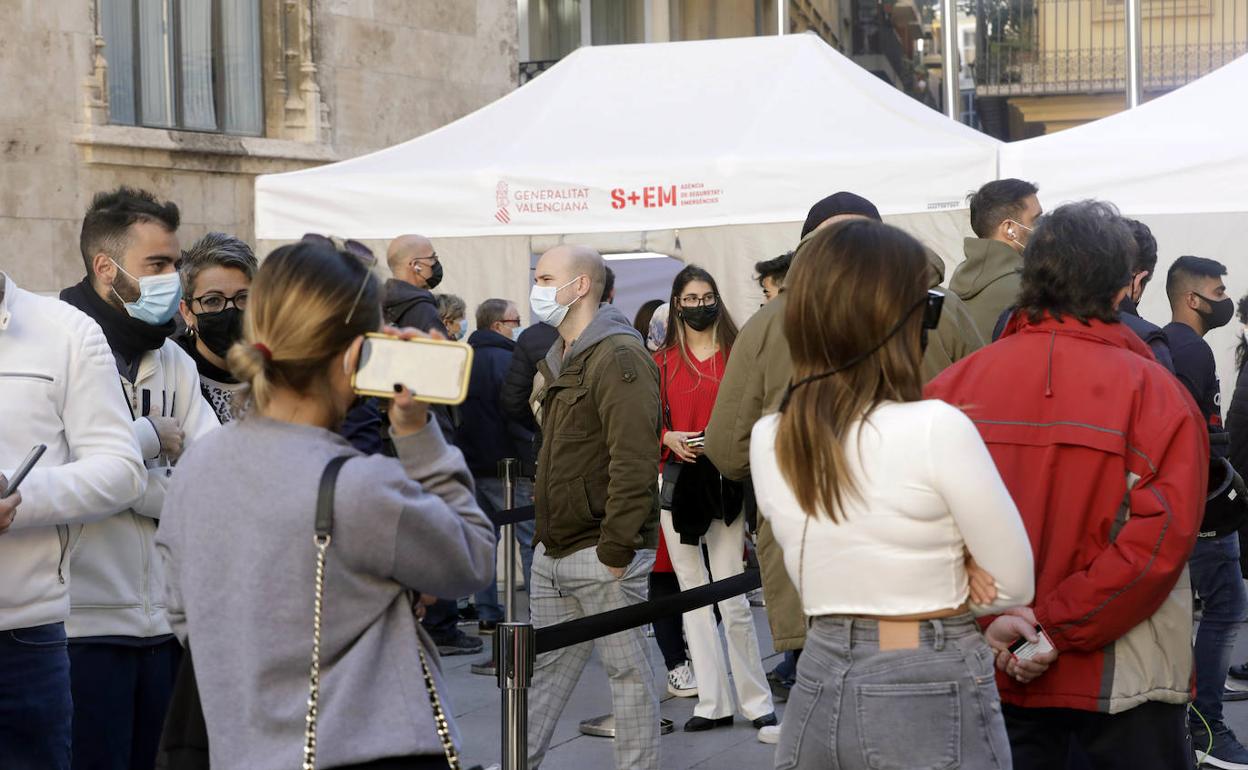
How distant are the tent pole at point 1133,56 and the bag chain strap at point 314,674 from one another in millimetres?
13879

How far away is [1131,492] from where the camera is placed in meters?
3.22

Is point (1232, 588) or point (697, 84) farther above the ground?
point (697, 84)

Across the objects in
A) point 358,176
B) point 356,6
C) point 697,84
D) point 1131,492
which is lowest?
point 1131,492

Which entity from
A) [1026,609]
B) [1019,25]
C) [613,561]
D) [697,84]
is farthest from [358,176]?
[1019,25]

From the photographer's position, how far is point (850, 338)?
2.70m

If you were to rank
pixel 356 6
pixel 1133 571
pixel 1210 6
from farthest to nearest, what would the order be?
pixel 1210 6 → pixel 356 6 → pixel 1133 571

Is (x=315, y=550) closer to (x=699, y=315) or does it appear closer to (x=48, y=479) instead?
(x=48, y=479)

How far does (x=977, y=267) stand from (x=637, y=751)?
6.73 ft

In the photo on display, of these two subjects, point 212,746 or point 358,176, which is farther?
point 358,176

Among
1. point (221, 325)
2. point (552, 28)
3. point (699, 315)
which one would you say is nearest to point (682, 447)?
point (699, 315)

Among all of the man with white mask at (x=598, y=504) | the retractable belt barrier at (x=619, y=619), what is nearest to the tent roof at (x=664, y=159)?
the man with white mask at (x=598, y=504)

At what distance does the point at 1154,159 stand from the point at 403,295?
153 inches

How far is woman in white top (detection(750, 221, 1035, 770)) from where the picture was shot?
2.59 metres

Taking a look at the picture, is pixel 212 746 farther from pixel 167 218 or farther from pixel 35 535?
pixel 167 218
